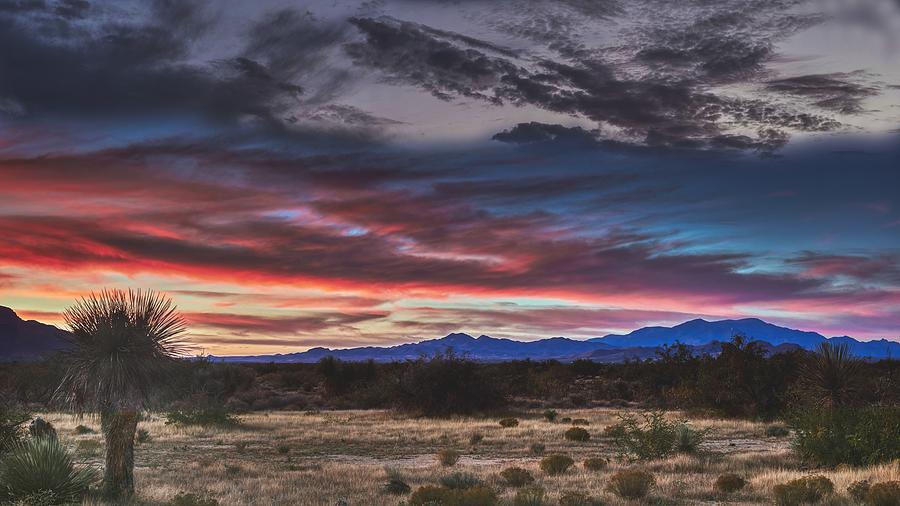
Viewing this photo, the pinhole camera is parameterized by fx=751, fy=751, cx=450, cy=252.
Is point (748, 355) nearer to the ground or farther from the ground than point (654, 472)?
farther from the ground

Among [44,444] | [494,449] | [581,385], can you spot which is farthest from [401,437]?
[581,385]

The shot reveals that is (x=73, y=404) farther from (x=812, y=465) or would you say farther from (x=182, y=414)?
(x=182, y=414)

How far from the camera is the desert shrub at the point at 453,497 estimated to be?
13.7 meters

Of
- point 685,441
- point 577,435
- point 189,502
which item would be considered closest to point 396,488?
point 189,502

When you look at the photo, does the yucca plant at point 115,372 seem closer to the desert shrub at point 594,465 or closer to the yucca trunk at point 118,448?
the yucca trunk at point 118,448

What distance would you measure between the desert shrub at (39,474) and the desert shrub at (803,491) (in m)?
13.0

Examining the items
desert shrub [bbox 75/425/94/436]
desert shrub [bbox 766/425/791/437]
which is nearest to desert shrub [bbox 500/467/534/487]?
desert shrub [bbox 766/425/791/437]

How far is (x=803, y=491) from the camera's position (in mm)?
14078

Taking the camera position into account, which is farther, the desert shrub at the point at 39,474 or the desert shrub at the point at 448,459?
the desert shrub at the point at 448,459

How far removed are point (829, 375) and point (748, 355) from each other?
49.7ft

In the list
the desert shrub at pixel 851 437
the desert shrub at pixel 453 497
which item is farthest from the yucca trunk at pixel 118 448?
the desert shrub at pixel 851 437

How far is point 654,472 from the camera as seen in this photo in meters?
19.0

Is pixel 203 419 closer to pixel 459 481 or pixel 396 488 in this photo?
pixel 396 488

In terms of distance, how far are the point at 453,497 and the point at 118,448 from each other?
701 centimetres
